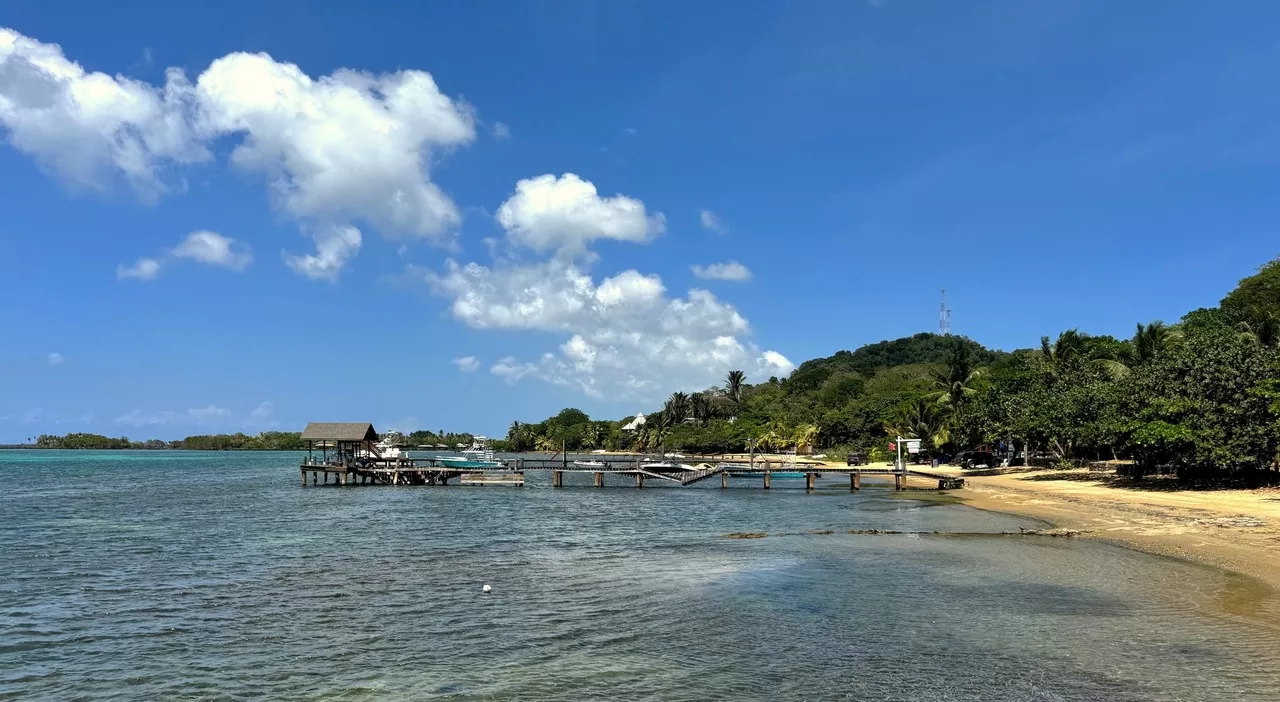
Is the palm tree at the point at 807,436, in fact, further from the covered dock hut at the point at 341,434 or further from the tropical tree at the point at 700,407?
the covered dock hut at the point at 341,434

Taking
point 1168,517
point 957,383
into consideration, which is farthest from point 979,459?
point 1168,517

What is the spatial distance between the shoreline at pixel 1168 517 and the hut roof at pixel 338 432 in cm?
4243

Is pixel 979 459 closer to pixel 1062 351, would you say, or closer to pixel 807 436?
pixel 1062 351

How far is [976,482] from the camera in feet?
171

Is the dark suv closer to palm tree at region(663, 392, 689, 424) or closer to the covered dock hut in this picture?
the covered dock hut

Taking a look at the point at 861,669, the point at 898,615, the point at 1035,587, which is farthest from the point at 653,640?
the point at 1035,587

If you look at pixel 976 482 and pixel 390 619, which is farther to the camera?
pixel 976 482

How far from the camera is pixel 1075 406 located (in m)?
43.8

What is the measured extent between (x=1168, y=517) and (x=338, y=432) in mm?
52839

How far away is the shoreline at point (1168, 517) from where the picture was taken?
19250mm

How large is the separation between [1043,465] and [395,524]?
160 ft

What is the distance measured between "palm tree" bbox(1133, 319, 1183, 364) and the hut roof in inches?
2182

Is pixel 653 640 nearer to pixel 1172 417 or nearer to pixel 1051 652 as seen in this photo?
pixel 1051 652

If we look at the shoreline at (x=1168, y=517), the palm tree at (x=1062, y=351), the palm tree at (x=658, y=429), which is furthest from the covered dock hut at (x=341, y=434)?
the palm tree at (x=658, y=429)
